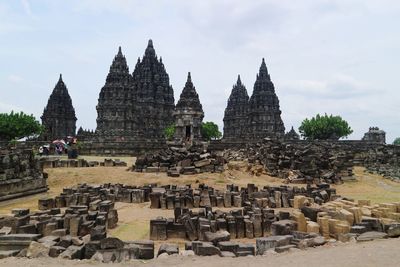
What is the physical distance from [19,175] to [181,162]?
10096mm

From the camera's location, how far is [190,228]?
36.3ft

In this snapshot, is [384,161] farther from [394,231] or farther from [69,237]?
[69,237]

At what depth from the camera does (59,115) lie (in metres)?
68.2

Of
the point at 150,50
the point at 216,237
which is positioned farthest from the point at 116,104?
the point at 216,237

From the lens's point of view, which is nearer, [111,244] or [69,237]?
[111,244]

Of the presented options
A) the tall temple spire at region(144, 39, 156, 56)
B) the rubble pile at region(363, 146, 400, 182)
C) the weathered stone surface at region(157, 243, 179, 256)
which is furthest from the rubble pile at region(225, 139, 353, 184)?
the tall temple spire at region(144, 39, 156, 56)

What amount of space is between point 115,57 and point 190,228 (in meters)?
52.6

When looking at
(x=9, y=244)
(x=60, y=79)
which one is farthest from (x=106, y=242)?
(x=60, y=79)

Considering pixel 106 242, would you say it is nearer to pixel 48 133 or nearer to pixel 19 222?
pixel 19 222

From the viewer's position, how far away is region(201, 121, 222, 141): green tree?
7969cm

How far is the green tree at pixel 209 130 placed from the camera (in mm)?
79688

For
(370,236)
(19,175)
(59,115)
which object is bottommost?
(370,236)

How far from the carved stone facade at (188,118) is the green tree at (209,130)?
89.8 feet

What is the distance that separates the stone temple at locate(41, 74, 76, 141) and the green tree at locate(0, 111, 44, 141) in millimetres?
10450
